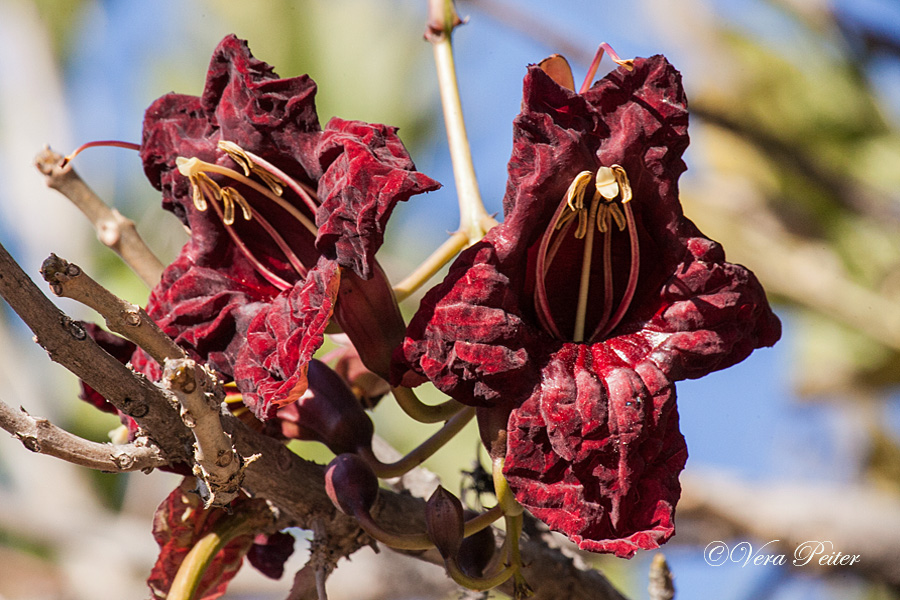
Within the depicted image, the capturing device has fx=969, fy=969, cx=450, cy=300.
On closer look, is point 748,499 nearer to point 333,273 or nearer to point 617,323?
point 617,323

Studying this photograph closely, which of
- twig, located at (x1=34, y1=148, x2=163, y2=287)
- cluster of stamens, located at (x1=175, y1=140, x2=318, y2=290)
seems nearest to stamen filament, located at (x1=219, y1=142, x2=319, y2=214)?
cluster of stamens, located at (x1=175, y1=140, x2=318, y2=290)

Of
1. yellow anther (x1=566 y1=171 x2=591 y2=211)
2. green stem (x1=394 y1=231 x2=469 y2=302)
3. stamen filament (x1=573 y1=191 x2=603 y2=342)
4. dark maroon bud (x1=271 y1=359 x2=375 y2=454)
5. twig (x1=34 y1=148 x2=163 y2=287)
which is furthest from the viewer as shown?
twig (x1=34 y1=148 x2=163 y2=287)

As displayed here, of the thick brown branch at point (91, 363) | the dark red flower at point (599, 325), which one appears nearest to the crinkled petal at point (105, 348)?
the thick brown branch at point (91, 363)

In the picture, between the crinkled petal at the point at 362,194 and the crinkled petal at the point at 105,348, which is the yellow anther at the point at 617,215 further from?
the crinkled petal at the point at 105,348

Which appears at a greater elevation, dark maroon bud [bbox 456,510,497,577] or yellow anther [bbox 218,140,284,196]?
yellow anther [bbox 218,140,284,196]

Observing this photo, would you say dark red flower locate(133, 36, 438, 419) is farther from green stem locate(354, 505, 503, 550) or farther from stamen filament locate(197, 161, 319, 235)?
green stem locate(354, 505, 503, 550)

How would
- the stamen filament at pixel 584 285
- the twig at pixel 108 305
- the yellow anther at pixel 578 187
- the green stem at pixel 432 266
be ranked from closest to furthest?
the twig at pixel 108 305, the yellow anther at pixel 578 187, the stamen filament at pixel 584 285, the green stem at pixel 432 266
